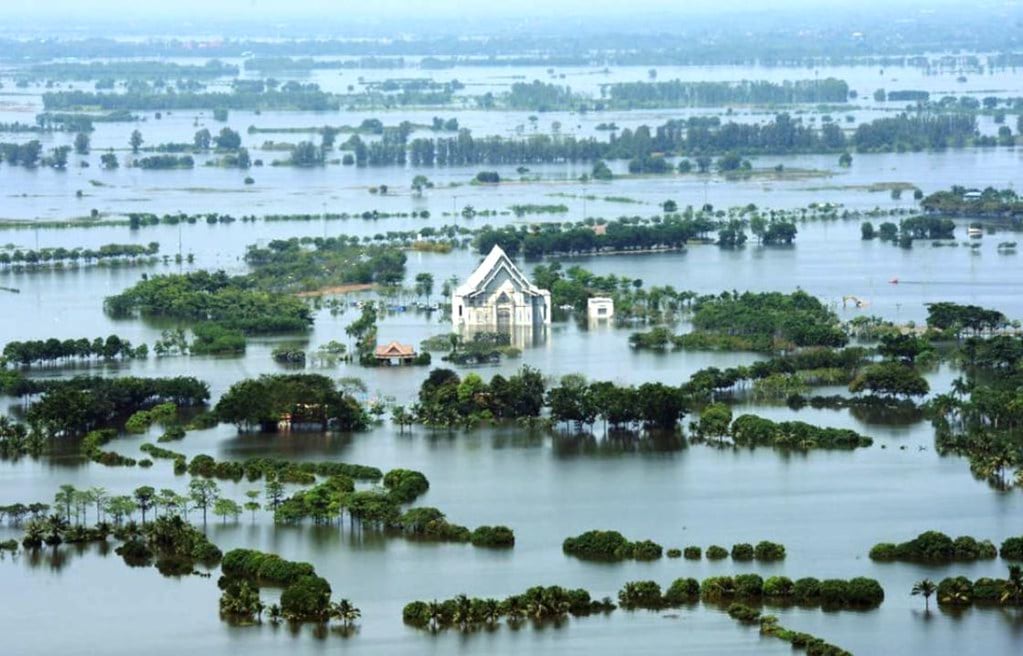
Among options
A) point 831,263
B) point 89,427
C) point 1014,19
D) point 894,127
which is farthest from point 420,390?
point 1014,19

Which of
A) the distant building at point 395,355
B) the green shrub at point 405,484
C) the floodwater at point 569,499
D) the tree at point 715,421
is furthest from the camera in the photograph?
the distant building at point 395,355

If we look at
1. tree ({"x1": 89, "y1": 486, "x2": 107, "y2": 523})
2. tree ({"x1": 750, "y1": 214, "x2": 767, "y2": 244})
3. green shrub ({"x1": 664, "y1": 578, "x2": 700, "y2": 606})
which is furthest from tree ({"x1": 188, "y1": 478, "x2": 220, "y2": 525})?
tree ({"x1": 750, "y1": 214, "x2": 767, "y2": 244})

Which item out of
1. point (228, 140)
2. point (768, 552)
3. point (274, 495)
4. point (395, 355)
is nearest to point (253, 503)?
point (274, 495)

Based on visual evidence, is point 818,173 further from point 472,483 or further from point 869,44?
point 869,44

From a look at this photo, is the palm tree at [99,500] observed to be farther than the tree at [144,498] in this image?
Yes

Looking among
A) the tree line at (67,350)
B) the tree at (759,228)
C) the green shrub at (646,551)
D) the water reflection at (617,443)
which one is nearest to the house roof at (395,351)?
the tree line at (67,350)

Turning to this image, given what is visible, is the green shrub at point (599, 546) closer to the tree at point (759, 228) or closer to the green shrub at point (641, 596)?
the green shrub at point (641, 596)

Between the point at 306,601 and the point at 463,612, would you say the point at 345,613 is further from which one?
the point at 463,612

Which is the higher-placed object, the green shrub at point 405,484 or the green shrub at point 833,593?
the green shrub at point 405,484
